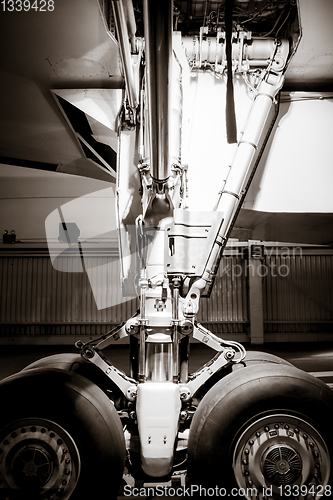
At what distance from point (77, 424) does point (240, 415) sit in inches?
33.9

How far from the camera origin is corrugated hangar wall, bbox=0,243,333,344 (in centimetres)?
963

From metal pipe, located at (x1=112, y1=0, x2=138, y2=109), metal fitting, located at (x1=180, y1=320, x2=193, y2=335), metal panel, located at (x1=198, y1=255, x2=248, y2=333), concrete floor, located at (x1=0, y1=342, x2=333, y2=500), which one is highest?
metal pipe, located at (x1=112, y1=0, x2=138, y2=109)

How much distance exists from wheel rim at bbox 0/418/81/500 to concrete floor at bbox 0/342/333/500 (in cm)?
425

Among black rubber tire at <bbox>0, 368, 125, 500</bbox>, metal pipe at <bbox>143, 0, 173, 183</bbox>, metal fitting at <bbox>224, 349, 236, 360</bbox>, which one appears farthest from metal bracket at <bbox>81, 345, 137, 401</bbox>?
metal pipe at <bbox>143, 0, 173, 183</bbox>

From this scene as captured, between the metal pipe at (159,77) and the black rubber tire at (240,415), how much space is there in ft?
4.32

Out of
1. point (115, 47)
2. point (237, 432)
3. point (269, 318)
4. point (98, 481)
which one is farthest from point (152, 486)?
point (269, 318)

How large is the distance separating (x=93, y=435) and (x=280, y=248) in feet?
29.4

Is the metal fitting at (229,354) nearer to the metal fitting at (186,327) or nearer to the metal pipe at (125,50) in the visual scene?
the metal fitting at (186,327)

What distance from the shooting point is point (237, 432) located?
1735 millimetres

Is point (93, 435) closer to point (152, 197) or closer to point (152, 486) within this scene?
point (152, 486)

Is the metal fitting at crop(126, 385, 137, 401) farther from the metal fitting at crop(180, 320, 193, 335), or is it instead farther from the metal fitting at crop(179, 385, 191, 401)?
the metal fitting at crop(180, 320, 193, 335)

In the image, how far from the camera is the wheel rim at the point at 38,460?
1.71 metres

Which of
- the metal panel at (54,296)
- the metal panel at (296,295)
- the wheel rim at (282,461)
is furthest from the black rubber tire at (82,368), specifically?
the metal panel at (296,295)

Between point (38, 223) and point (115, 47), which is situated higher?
point (38, 223)
